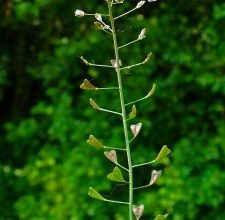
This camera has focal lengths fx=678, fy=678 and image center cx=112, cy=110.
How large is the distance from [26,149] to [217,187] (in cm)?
152

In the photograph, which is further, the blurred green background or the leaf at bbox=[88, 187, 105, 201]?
the blurred green background

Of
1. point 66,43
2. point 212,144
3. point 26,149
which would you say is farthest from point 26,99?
point 212,144

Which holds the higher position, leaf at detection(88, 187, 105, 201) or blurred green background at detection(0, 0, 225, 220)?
leaf at detection(88, 187, 105, 201)

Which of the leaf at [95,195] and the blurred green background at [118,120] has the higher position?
the leaf at [95,195]

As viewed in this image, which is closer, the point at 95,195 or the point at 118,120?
the point at 95,195

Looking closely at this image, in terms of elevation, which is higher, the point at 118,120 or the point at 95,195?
the point at 95,195

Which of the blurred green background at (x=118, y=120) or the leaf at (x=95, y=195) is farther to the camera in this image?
the blurred green background at (x=118, y=120)

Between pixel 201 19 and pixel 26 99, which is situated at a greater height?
pixel 201 19

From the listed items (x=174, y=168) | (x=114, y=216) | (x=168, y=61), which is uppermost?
(x=168, y=61)

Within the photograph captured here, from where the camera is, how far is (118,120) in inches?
185

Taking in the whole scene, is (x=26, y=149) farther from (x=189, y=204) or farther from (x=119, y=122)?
(x=189, y=204)

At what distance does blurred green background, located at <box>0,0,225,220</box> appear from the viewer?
14.4ft

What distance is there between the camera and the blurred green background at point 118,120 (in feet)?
14.4

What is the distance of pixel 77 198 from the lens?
178 inches
